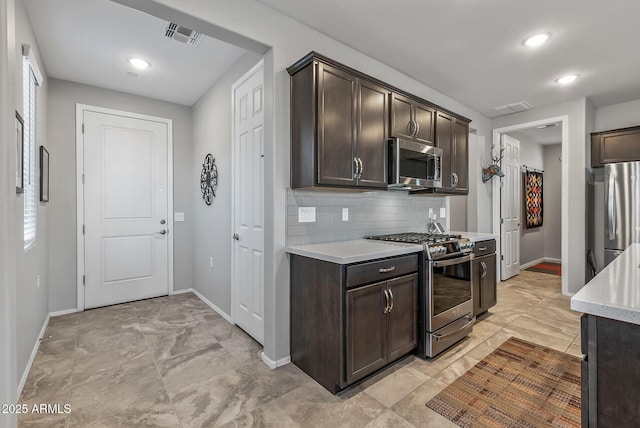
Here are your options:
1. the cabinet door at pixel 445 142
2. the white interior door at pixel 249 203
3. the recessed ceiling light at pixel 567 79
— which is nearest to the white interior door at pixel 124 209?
the white interior door at pixel 249 203

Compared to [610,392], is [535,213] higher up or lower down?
higher up

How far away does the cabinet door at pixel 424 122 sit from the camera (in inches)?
117

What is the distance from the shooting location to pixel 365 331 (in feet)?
6.63

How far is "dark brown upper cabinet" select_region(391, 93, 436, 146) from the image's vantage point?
2736 millimetres

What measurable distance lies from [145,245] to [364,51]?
3610 millimetres

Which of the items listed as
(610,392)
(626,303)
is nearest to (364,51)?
(626,303)

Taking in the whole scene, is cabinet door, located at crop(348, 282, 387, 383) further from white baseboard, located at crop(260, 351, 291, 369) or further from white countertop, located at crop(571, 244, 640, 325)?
white countertop, located at crop(571, 244, 640, 325)

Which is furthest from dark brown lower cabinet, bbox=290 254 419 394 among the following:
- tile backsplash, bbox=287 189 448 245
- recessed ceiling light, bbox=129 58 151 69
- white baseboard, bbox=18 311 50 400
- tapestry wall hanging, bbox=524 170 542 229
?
tapestry wall hanging, bbox=524 170 542 229

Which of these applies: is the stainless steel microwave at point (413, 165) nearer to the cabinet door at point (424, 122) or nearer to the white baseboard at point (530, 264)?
the cabinet door at point (424, 122)

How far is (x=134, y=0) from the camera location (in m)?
1.76

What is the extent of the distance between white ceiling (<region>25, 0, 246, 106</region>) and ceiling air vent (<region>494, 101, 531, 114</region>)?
147 inches

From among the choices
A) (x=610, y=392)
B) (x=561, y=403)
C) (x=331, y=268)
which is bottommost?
(x=561, y=403)

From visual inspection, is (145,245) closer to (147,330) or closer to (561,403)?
(147,330)

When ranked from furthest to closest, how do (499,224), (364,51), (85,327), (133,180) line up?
(499,224) → (133,180) → (85,327) → (364,51)
